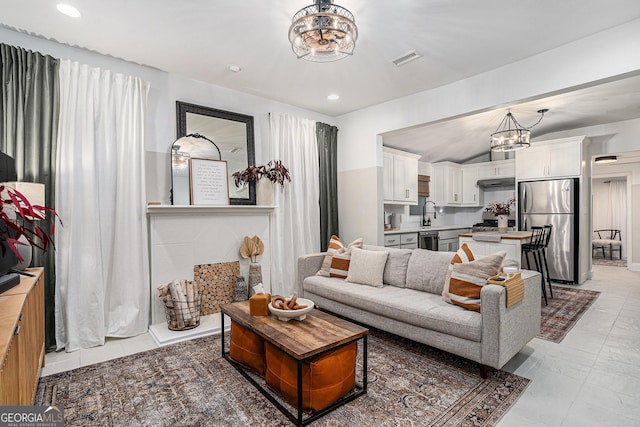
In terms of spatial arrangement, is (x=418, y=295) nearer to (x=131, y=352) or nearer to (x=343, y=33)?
(x=343, y=33)

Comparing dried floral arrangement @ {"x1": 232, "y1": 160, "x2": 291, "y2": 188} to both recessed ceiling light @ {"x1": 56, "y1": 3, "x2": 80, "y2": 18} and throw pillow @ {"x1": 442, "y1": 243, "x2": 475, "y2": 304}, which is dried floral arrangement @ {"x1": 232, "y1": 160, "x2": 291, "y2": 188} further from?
throw pillow @ {"x1": 442, "y1": 243, "x2": 475, "y2": 304}

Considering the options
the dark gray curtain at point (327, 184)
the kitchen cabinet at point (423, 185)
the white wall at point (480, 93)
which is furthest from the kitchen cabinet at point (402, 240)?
the kitchen cabinet at point (423, 185)

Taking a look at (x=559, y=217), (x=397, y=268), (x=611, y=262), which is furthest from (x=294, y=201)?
(x=611, y=262)

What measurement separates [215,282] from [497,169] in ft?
20.4

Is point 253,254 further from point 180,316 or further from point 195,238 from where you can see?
point 180,316

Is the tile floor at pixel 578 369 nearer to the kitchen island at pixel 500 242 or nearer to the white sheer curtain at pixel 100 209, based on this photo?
the white sheer curtain at pixel 100 209

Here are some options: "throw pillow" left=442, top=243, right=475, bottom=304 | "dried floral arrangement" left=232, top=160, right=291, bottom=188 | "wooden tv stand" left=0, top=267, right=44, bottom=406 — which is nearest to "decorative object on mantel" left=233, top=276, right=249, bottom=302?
"dried floral arrangement" left=232, top=160, right=291, bottom=188

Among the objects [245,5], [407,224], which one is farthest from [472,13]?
[407,224]

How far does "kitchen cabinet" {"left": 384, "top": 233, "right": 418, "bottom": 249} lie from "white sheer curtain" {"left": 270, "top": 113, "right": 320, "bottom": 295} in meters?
1.17

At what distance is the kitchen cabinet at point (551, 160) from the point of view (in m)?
5.03

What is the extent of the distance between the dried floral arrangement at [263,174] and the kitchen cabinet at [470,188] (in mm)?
4884

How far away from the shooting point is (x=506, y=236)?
416 cm

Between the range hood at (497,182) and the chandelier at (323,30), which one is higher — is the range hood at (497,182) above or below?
below

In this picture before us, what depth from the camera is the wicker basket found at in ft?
10.2
